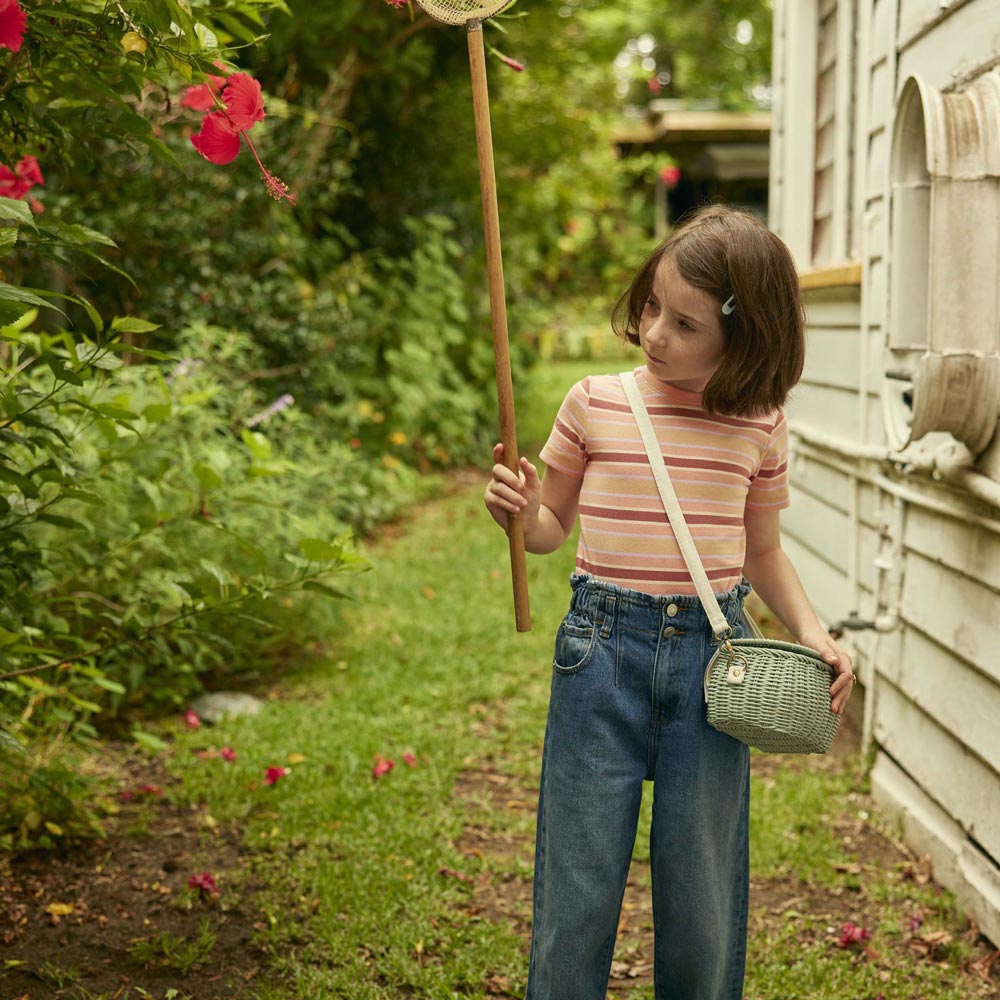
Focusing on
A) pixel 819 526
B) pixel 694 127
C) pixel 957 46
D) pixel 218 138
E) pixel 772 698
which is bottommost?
pixel 819 526

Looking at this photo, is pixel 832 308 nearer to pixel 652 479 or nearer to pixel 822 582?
pixel 822 582

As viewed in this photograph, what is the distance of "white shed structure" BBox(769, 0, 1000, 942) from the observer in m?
2.77

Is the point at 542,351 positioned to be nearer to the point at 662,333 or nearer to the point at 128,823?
the point at 128,823

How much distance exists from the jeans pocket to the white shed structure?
4.03ft

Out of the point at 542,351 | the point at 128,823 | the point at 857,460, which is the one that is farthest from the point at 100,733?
the point at 542,351

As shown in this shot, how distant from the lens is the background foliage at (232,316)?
90.1 inches

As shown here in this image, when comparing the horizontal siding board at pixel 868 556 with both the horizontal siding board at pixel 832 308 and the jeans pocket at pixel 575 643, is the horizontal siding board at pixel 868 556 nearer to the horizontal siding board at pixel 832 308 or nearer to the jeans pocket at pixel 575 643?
the horizontal siding board at pixel 832 308

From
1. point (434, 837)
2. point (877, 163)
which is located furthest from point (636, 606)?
point (877, 163)

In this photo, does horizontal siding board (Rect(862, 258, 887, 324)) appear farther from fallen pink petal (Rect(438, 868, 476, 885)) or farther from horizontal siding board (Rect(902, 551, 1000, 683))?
fallen pink petal (Rect(438, 868, 476, 885))

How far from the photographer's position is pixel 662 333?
1934mm

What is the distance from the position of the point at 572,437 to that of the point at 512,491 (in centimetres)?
16

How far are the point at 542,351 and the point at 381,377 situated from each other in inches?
139

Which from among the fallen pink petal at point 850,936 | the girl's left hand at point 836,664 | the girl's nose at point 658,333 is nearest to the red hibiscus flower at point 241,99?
the girl's nose at point 658,333

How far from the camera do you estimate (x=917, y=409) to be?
9.25ft
